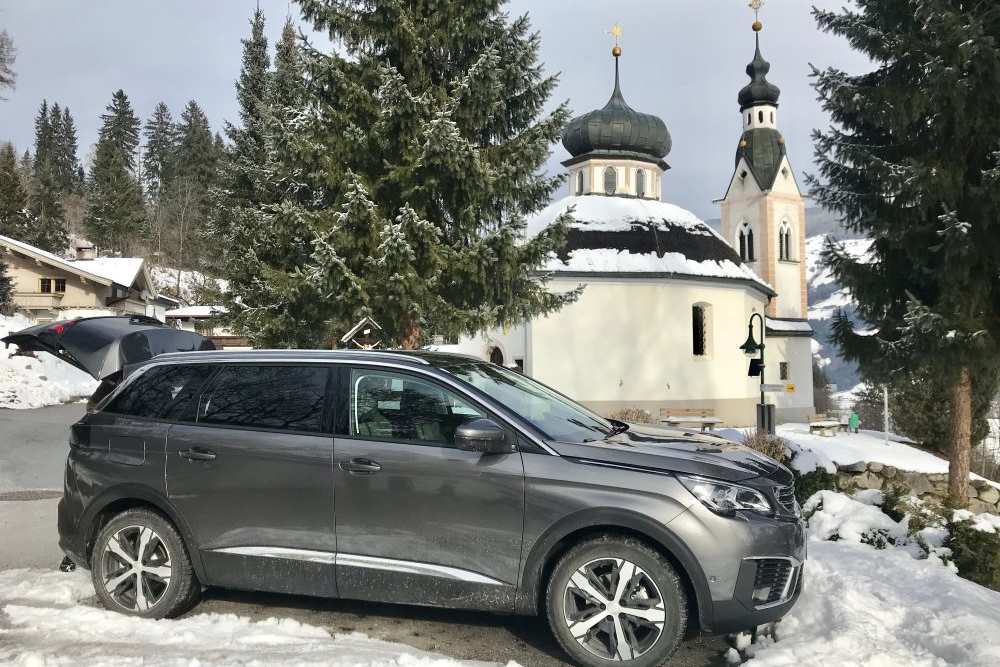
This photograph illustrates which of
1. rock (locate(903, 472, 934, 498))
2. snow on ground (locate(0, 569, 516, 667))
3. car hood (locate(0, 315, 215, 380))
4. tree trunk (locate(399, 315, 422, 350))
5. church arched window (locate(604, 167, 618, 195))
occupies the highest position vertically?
church arched window (locate(604, 167, 618, 195))

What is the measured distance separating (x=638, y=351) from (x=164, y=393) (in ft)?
83.9

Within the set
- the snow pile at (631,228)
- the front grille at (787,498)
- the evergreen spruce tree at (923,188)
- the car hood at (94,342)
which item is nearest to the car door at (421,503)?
the front grille at (787,498)

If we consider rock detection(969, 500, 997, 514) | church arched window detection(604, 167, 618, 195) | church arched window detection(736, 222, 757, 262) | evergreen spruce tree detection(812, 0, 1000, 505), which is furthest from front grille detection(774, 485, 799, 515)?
church arched window detection(736, 222, 757, 262)

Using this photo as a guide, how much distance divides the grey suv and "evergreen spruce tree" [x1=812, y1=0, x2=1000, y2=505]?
10.5m

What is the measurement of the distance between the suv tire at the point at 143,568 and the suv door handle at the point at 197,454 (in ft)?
1.57

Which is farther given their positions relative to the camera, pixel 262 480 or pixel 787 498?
pixel 262 480

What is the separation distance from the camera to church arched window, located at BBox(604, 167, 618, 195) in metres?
37.2

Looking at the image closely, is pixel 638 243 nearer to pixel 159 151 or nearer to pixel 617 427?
pixel 617 427

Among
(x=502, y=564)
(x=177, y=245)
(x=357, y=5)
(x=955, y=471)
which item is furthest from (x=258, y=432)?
(x=177, y=245)

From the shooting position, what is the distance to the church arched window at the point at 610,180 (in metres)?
37.2

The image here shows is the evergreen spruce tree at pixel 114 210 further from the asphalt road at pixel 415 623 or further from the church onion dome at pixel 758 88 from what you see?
the asphalt road at pixel 415 623

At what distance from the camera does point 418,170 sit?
45.4ft

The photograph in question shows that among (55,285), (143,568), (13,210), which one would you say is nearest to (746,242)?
(55,285)

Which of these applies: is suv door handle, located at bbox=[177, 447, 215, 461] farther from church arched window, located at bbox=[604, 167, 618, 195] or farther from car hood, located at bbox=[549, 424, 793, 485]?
church arched window, located at bbox=[604, 167, 618, 195]
